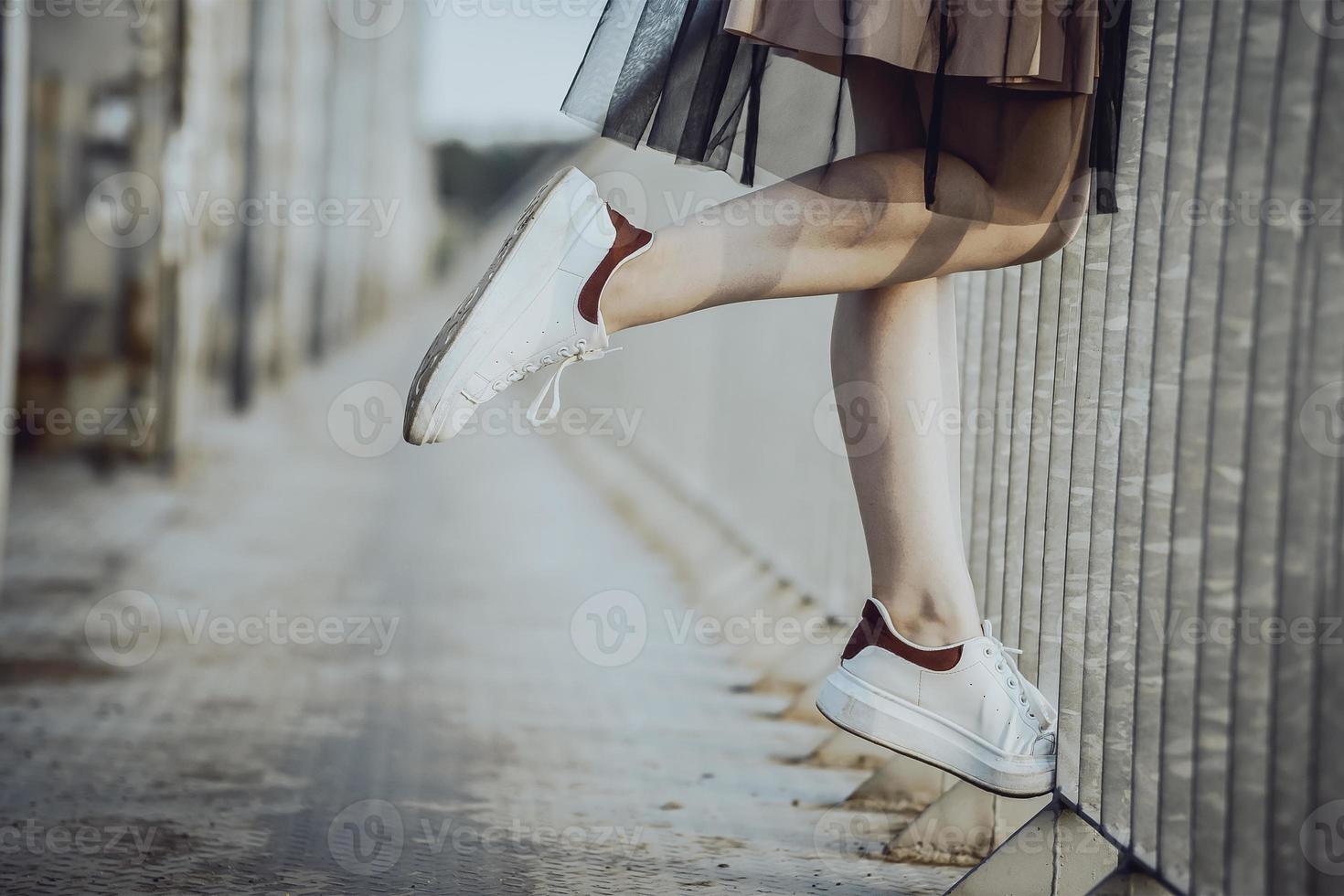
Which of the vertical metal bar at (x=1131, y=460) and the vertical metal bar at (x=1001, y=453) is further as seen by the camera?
the vertical metal bar at (x=1001, y=453)

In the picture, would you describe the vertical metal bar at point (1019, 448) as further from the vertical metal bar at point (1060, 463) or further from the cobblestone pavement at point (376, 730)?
the cobblestone pavement at point (376, 730)

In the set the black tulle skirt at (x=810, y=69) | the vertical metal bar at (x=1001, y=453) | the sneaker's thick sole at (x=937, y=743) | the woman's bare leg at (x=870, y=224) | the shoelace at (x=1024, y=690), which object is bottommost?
the sneaker's thick sole at (x=937, y=743)

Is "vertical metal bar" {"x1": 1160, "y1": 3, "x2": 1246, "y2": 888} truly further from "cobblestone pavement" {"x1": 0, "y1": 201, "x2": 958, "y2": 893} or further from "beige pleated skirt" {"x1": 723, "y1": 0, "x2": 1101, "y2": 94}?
"cobblestone pavement" {"x1": 0, "y1": 201, "x2": 958, "y2": 893}

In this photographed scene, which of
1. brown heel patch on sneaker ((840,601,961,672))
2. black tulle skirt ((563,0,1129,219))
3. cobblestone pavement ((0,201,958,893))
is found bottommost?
cobblestone pavement ((0,201,958,893))

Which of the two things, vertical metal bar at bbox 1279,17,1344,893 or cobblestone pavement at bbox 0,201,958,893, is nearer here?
vertical metal bar at bbox 1279,17,1344,893

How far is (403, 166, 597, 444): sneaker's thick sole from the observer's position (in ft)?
4.10

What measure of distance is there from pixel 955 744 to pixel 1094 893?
0.22 meters

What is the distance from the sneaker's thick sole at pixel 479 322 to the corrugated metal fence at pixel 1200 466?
0.52 m

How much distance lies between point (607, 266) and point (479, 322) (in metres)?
0.14

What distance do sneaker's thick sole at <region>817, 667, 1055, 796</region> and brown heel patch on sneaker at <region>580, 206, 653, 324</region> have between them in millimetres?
468

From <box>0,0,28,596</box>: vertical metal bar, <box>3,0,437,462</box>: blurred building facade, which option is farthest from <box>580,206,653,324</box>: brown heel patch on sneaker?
<box>3,0,437,462</box>: blurred building facade

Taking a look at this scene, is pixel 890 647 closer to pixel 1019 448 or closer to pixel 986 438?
pixel 1019 448

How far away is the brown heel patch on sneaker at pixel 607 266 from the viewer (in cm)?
124

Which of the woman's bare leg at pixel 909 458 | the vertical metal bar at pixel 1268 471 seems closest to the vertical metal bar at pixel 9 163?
the woman's bare leg at pixel 909 458
